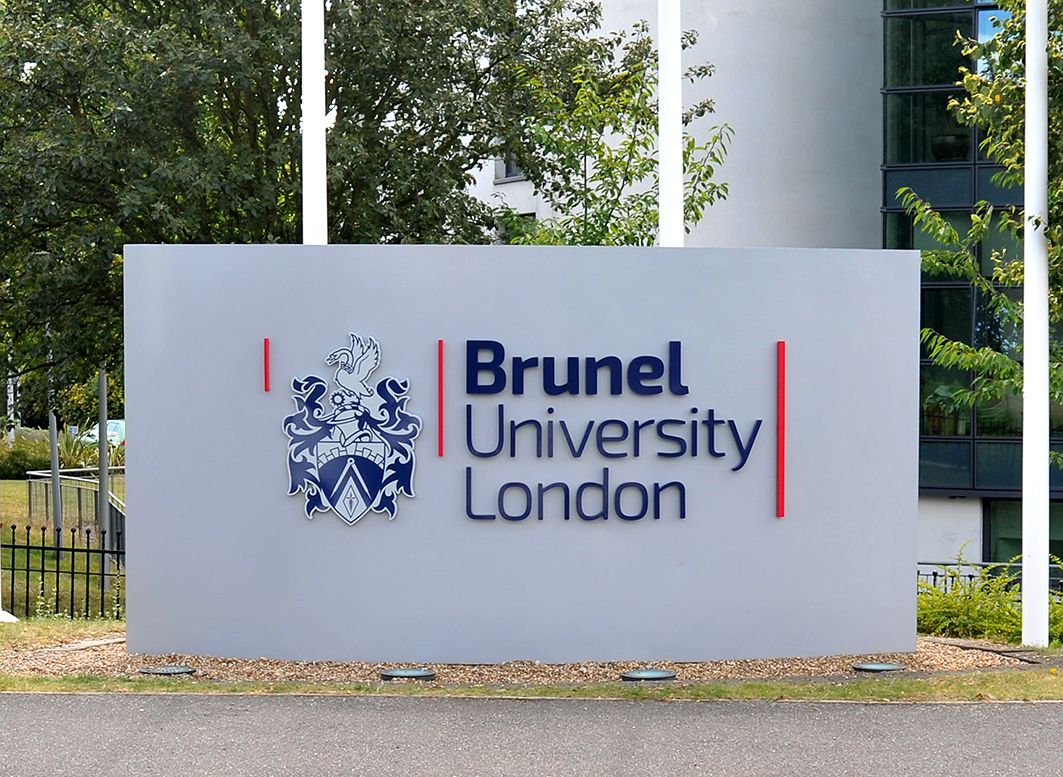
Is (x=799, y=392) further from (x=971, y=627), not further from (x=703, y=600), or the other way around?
(x=971, y=627)

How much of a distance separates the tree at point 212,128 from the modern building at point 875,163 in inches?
369

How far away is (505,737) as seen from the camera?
7.42 meters

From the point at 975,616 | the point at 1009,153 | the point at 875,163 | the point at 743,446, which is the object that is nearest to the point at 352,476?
the point at 743,446

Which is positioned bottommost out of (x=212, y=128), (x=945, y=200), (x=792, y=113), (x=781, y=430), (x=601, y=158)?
(x=781, y=430)

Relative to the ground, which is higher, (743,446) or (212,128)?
(212,128)

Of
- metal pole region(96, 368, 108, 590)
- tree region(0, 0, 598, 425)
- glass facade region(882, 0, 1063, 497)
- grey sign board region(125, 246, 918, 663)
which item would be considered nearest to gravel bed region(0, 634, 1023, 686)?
grey sign board region(125, 246, 918, 663)

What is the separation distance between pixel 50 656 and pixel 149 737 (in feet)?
10.5

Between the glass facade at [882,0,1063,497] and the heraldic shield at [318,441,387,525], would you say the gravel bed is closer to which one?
the heraldic shield at [318,441,387,525]

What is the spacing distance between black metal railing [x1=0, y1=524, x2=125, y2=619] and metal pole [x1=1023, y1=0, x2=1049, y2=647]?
876 centimetres

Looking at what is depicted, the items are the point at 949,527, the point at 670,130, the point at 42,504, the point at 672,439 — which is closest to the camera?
the point at 672,439

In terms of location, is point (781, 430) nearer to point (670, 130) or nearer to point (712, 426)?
point (712, 426)

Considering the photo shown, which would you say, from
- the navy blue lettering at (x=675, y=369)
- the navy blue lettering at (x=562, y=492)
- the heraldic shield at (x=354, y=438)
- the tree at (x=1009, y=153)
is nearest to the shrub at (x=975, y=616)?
the tree at (x=1009, y=153)

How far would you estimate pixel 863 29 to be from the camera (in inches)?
1082

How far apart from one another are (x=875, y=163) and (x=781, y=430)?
62.5 ft
